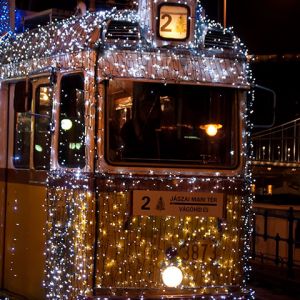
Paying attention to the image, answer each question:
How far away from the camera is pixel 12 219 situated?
26.7 feet

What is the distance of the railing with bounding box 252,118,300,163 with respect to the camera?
70.9ft

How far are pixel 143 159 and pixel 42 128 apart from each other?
122 centimetres

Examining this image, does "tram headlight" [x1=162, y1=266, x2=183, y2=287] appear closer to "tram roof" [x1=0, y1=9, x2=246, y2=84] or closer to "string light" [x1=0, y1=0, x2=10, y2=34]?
"tram roof" [x1=0, y1=9, x2=246, y2=84]

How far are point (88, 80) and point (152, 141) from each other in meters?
0.85

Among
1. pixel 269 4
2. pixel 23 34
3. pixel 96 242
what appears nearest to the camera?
pixel 96 242

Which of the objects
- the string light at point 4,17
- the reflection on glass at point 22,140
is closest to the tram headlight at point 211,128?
the reflection on glass at point 22,140

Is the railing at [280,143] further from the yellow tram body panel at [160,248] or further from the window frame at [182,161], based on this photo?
the yellow tram body panel at [160,248]

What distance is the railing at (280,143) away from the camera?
851 inches

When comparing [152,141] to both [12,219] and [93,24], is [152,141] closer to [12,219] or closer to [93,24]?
[93,24]

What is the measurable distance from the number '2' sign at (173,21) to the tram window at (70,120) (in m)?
0.92

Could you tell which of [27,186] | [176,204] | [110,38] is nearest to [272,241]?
[27,186]

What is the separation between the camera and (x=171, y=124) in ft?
23.8

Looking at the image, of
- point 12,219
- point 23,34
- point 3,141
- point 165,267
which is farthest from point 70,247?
point 23,34

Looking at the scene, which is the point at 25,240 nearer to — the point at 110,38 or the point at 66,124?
the point at 66,124
